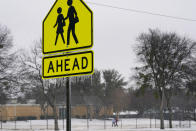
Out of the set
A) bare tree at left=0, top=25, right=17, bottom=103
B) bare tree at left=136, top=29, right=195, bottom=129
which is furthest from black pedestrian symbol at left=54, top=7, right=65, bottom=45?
bare tree at left=136, top=29, right=195, bottom=129

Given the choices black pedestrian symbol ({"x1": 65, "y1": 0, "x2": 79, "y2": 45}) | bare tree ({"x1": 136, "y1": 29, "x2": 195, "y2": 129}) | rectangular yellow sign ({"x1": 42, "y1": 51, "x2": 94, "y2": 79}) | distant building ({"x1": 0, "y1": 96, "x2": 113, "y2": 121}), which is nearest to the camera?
rectangular yellow sign ({"x1": 42, "y1": 51, "x2": 94, "y2": 79})

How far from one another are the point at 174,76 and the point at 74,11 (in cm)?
3243

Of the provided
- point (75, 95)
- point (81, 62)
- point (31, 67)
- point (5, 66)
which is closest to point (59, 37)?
point (81, 62)

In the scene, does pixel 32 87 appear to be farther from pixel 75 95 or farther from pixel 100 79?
pixel 100 79

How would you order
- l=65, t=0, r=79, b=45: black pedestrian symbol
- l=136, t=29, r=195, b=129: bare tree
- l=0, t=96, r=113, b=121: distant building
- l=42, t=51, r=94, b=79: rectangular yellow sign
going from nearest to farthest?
1. l=42, t=51, r=94, b=79: rectangular yellow sign
2. l=65, t=0, r=79, b=45: black pedestrian symbol
3. l=136, t=29, r=195, b=129: bare tree
4. l=0, t=96, r=113, b=121: distant building

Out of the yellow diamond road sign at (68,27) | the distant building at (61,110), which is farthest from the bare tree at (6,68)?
the distant building at (61,110)

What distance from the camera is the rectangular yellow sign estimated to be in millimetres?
3893

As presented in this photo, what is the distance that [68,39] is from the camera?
407 centimetres

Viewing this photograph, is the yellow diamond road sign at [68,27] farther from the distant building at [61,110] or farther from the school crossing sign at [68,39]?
the distant building at [61,110]

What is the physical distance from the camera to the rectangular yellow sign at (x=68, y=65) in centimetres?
389

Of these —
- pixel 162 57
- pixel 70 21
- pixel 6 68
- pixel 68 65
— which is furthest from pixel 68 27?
pixel 162 57

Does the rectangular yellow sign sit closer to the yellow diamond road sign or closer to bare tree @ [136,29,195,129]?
the yellow diamond road sign

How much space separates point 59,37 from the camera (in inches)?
165

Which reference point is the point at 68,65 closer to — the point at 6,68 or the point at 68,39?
the point at 68,39
